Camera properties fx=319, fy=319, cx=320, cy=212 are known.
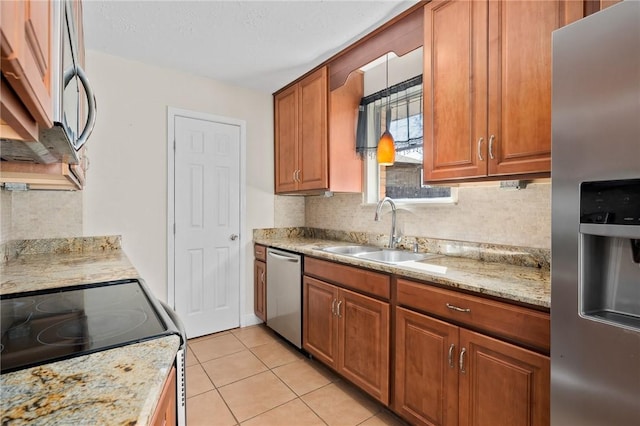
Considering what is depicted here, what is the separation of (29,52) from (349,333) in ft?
6.63

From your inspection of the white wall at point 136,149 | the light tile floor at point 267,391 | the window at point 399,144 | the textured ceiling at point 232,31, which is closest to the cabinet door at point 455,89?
the textured ceiling at point 232,31

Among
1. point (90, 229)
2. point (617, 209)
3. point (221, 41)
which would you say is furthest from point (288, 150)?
point (617, 209)

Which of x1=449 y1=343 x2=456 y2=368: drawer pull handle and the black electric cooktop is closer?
the black electric cooktop

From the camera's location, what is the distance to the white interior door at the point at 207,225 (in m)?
2.94

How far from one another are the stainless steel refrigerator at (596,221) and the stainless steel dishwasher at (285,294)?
184 centimetres

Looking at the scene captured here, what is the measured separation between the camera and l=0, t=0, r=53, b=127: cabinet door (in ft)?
1.11

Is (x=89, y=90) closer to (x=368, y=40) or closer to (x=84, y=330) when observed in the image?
(x=84, y=330)

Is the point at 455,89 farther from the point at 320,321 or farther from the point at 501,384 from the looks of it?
the point at 320,321

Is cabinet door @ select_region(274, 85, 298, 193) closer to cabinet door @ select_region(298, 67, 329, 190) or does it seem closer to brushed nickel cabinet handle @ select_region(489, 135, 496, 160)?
cabinet door @ select_region(298, 67, 329, 190)

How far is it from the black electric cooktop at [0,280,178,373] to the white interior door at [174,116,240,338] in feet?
4.98

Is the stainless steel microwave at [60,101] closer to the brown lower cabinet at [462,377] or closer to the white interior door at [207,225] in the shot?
the brown lower cabinet at [462,377]

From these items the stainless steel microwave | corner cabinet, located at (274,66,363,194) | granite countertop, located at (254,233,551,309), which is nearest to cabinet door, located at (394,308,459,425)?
granite countertop, located at (254,233,551,309)

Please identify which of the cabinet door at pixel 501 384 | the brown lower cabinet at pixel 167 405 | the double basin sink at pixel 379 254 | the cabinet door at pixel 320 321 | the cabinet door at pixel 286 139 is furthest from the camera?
the cabinet door at pixel 286 139

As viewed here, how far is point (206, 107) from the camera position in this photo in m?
3.06
